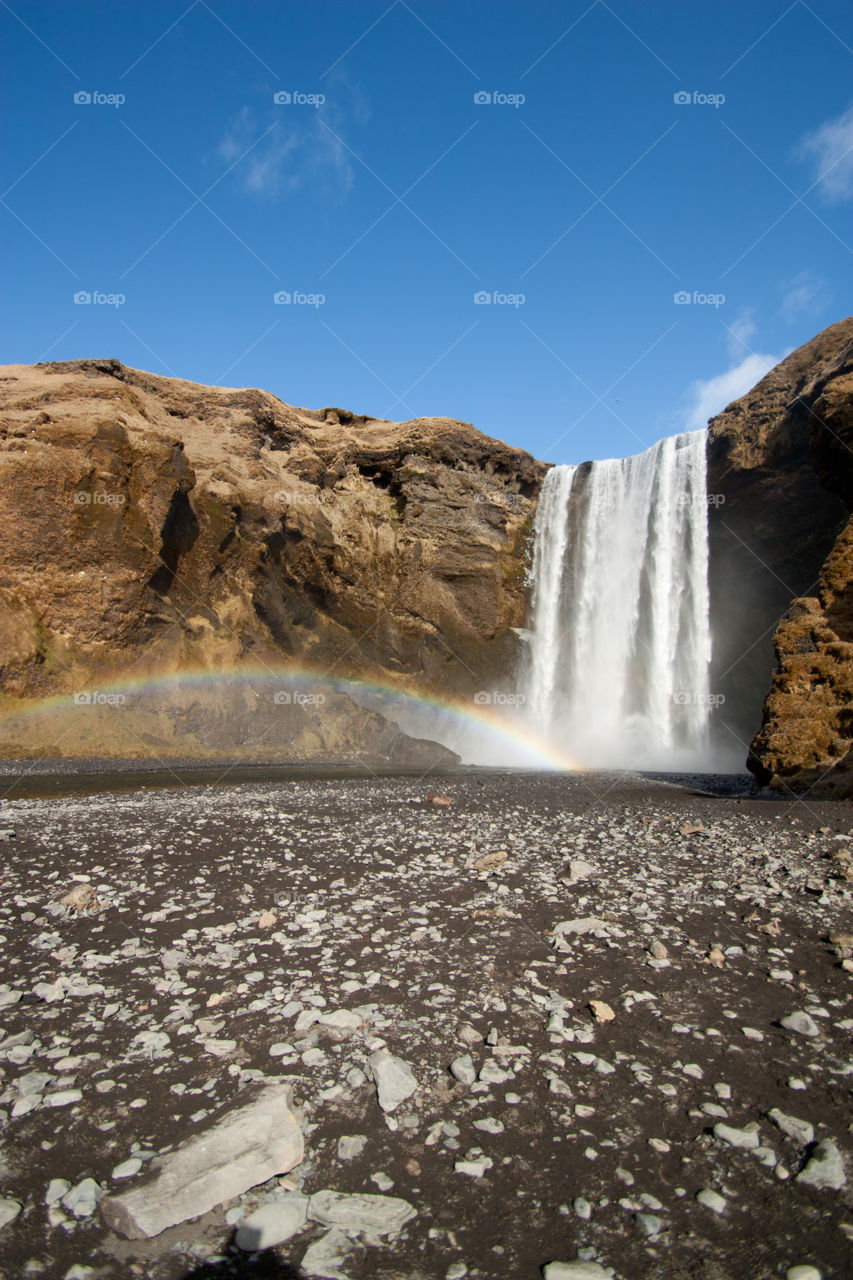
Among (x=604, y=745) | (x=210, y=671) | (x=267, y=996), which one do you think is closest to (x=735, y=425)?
(x=604, y=745)

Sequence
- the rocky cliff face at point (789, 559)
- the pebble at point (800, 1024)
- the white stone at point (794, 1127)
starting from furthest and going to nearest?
the rocky cliff face at point (789, 559)
the pebble at point (800, 1024)
the white stone at point (794, 1127)

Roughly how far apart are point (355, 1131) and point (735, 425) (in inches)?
1502

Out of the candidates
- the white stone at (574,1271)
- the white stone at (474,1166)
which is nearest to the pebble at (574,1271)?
the white stone at (574,1271)

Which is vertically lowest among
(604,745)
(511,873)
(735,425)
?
(604,745)

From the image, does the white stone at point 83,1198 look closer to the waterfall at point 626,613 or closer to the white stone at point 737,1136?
the white stone at point 737,1136

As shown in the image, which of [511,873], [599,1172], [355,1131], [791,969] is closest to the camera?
[599,1172]

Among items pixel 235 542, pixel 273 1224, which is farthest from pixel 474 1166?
pixel 235 542

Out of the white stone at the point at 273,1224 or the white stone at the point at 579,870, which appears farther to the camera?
the white stone at the point at 579,870

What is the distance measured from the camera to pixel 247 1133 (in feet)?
11.0

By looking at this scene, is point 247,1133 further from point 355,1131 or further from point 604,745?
point 604,745
